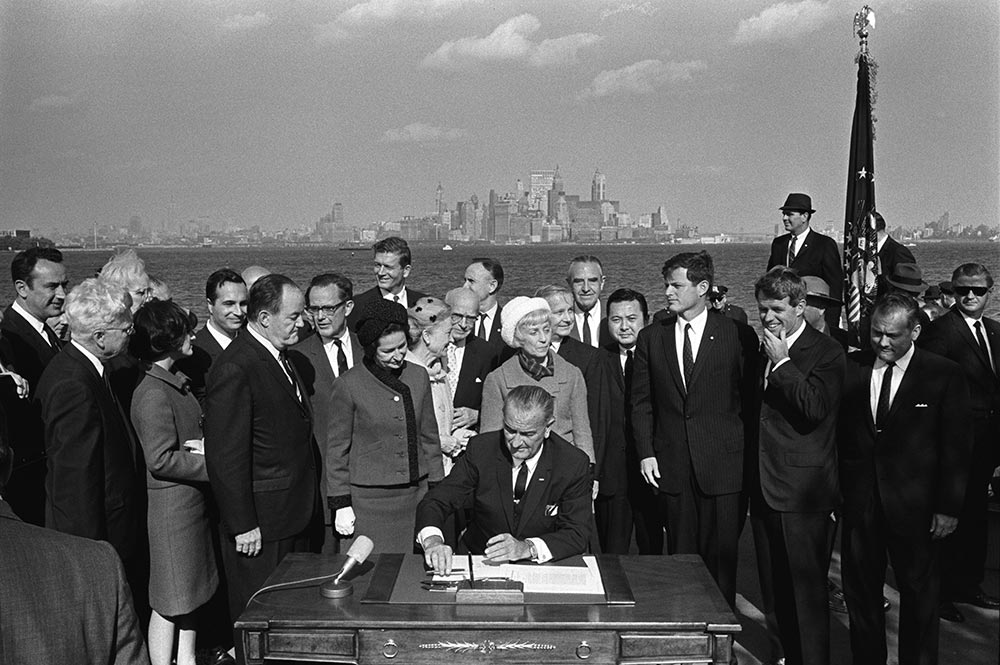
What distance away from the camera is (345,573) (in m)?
3.36

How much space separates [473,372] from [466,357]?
3.8 inches

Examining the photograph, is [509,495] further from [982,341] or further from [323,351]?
[982,341]

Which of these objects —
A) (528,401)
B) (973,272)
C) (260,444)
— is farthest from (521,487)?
(973,272)

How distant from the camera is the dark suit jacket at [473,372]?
5.45 metres

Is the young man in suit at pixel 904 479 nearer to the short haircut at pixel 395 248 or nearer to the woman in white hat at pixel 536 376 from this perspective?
the woman in white hat at pixel 536 376

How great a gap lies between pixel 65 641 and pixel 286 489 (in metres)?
2.52

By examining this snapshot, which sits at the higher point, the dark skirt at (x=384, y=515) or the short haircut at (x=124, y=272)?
the short haircut at (x=124, y=272)

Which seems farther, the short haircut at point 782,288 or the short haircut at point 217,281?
the short haircut at point 217,281

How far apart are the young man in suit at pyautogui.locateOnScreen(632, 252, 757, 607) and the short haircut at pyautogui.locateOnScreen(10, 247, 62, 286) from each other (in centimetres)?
318

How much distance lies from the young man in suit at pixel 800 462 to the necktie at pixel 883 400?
0.19 meters

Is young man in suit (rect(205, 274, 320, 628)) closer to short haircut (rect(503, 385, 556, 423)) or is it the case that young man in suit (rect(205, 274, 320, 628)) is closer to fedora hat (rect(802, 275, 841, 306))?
short haircut (rect(503, 385, 556, 423))

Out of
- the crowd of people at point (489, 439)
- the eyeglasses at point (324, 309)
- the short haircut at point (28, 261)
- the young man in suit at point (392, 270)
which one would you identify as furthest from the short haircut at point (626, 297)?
the short haircut at point (28, 261)

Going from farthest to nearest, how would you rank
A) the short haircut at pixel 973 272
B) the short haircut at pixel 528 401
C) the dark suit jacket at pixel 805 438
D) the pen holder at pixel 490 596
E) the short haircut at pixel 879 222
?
the short haircut at pixel 879 222 < the short haircut at pixel 973 272 < the dark suit jacket at pixel 805 438 < the short haircut at pixel 528 401 < the pen holder at pixel 490 596

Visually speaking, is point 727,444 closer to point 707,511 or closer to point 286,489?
point 707,511
